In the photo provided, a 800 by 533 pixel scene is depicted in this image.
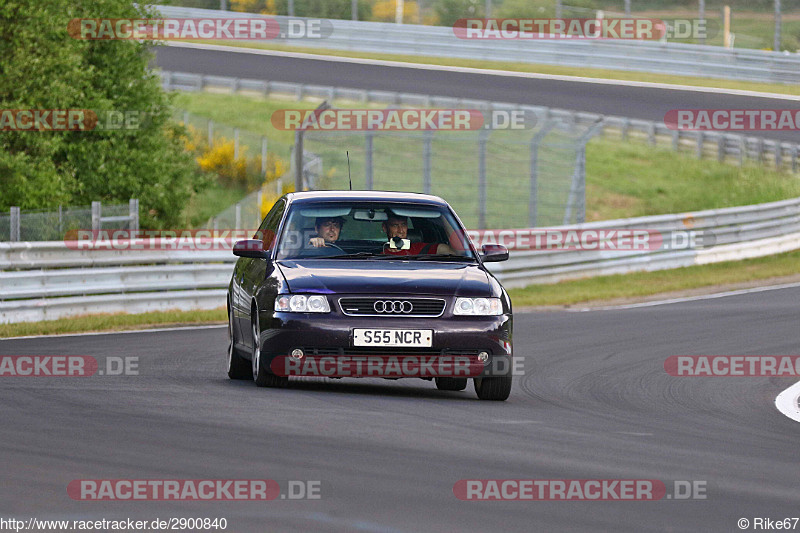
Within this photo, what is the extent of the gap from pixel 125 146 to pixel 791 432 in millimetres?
21277

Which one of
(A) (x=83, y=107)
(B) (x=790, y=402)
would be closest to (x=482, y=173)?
(A) (x=83, y=107)

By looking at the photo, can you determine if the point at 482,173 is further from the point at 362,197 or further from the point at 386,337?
the point at 386,337

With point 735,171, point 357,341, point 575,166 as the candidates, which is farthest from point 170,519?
point 735,171

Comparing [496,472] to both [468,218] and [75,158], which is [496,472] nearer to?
[75,158]

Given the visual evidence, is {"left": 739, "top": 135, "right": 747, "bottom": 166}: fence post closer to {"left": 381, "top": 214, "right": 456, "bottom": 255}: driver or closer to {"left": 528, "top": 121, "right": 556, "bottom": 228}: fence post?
{"left": 528, "top": 121, "right": 556, "bottom": 228}: fence post

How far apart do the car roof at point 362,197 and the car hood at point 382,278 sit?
0.83 m

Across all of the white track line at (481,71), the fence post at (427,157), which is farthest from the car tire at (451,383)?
the white track line at (481,71)

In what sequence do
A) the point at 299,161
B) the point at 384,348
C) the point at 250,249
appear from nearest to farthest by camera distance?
the point at 384,348
the point at 250,249
the point at 299,161

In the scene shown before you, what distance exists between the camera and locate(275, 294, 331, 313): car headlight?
10211 millimetres

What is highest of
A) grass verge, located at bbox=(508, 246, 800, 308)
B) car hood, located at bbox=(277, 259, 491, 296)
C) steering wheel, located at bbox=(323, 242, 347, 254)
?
steering wheel, located at bbox=(323, 242, 347, 254)

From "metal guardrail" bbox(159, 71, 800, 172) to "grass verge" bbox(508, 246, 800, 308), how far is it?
7.62 meters

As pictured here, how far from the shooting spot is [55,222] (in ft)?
64.4

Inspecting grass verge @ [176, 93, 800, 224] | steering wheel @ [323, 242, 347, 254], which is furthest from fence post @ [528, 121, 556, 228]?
steering wheel @ [323, 242, 347, 254]

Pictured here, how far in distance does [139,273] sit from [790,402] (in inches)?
407
